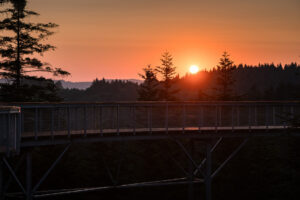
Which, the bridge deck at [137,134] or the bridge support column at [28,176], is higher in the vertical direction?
the bridge deck at [137,134]

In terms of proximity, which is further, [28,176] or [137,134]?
[137,134]

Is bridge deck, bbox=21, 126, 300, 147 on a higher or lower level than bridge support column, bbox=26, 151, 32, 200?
higher

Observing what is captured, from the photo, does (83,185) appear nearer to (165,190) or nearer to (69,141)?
(165,190)

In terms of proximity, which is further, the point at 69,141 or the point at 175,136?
the point at 175,136

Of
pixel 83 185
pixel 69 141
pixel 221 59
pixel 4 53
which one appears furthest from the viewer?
pixel 221 59

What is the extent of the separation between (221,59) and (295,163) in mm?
24605

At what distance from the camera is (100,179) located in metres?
37.5

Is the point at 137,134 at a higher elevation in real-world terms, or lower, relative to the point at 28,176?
higher

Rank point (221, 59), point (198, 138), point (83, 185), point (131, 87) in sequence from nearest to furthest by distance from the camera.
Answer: point (198, 138), point (83, 185), point (221, 59), point (131, 87)

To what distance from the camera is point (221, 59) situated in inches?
1935

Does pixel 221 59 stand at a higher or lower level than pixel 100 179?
higher

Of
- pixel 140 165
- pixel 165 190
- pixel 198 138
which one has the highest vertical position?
pixel 198 138

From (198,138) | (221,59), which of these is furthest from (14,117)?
(221,59)

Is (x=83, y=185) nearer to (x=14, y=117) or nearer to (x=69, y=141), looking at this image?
(x=69, y=141)
